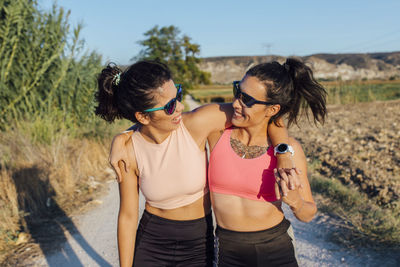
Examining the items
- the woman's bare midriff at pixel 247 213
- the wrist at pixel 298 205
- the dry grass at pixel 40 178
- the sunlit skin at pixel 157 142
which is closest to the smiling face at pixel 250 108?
the sunlit skin at pixel 157 142

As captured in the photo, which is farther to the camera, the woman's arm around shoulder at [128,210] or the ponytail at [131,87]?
the woman's arm around shoulder at [128,210]

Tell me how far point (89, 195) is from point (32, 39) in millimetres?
4443

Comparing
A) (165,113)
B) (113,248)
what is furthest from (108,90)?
(113,248)

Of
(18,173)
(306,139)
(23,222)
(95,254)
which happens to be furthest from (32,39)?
(306,139)

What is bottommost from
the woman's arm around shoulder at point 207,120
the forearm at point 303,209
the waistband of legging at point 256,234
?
the waistband of legging at point 256,234

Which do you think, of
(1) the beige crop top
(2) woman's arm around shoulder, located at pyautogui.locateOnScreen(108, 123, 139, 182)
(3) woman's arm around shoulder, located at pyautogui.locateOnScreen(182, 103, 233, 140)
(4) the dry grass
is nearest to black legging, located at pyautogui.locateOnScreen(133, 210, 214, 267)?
(1) the beige crop top

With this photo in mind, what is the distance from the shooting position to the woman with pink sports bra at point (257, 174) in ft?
6.82

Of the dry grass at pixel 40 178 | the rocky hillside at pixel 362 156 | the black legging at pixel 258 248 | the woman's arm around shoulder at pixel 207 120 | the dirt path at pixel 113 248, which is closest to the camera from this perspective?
the black legging at pixel 258 248

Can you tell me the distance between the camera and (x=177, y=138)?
2279mm

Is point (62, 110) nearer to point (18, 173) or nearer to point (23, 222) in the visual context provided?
point (18, 173)

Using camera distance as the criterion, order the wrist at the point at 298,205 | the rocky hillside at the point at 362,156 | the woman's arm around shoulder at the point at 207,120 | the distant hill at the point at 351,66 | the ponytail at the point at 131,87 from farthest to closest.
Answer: the distant hill at the point at 351,66, the rocky hillside at the point at 362,156, the woman's arm around shoulder at the point at 207,120, the ponytail at the point at 131,87, the wrist at the point at 298,205

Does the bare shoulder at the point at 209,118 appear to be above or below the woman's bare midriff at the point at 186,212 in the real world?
above

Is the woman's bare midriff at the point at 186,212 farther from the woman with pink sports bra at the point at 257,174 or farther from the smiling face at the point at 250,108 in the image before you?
the smiling face at the point at 250,108

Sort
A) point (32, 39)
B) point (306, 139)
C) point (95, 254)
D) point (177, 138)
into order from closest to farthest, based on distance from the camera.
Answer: point (177, 138), point (95, 254), point (32, 39), point (306, 139)
